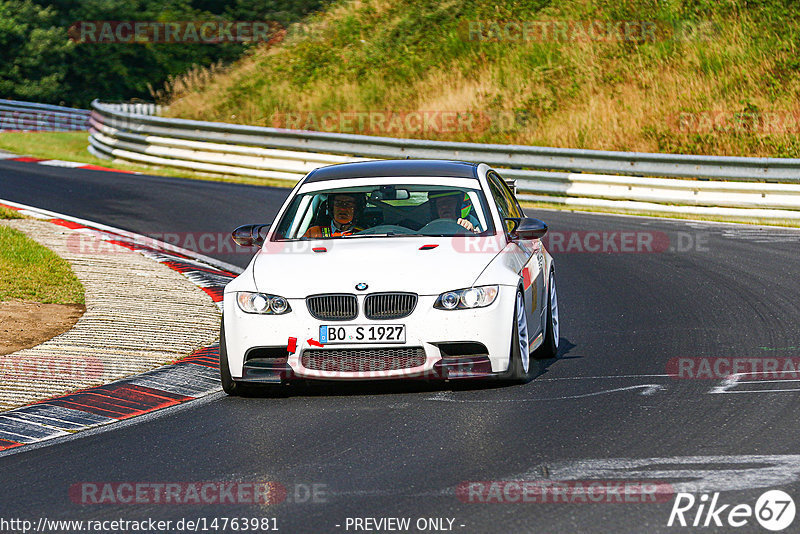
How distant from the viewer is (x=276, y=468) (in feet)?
21.5

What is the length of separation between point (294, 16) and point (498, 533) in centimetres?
4550

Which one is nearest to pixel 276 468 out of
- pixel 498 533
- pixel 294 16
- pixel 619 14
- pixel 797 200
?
pixel 498 533

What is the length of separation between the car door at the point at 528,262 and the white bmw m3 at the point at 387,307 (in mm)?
21

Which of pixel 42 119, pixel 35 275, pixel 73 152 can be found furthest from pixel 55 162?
pixel 35 275

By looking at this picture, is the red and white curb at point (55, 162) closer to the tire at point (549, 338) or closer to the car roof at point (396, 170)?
the car roof at point (396, 170)

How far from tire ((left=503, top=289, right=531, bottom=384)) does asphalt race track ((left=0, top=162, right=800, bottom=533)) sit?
0.11 metres

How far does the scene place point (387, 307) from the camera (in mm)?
8164

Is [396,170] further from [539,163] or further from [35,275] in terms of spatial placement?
[539,163]

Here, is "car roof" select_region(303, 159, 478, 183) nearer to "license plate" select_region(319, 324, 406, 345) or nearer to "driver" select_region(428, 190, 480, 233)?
"driver" select_region(428, 190, 480, 233)

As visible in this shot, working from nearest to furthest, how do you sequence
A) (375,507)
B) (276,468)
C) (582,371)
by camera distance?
(375,507) < (276,468) < (582,371)

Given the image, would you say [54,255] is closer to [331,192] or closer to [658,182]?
[331,192]

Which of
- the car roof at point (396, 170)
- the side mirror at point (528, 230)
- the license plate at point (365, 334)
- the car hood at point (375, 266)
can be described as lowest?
the license plate at point (365, 334)

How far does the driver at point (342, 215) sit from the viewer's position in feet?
31.4

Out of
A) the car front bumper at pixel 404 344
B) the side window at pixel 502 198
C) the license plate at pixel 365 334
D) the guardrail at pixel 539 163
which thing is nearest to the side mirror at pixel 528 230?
the side window at pixel 502 198
